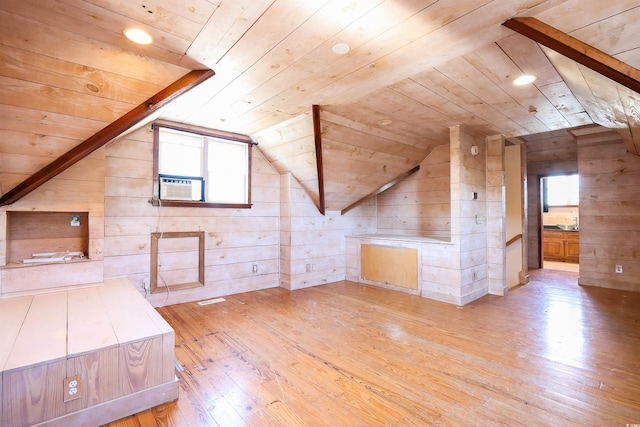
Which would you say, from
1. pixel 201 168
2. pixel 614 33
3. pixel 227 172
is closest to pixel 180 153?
pixel 201 168

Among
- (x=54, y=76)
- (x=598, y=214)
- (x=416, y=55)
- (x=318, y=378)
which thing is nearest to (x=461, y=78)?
(x=416, y=55)

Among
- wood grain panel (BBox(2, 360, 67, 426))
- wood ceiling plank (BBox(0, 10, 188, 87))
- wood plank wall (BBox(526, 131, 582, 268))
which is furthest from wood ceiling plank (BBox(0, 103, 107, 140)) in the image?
wood plank wall (BBox(526, 131, 582, 268))

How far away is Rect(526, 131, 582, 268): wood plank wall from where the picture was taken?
16.1ft

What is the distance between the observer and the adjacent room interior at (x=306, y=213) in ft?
5.15

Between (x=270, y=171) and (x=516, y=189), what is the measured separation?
373 cm

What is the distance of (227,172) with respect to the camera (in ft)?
13.1

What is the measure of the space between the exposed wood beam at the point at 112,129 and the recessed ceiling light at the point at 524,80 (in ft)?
7.54

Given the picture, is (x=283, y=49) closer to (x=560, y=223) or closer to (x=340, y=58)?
(x=340, y=58)

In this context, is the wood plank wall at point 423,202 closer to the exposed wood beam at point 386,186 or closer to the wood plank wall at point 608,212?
the exposed wood beam at point 386,186

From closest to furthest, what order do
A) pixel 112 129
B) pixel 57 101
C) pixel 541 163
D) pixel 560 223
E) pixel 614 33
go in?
pixel 614 33 < pixel 57 101 < pixel 112 129 < pixel 541 163 < pixel 560 223

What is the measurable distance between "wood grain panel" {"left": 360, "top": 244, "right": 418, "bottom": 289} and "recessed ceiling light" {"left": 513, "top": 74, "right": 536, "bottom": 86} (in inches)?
87.3

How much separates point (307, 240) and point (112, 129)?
9.17ft

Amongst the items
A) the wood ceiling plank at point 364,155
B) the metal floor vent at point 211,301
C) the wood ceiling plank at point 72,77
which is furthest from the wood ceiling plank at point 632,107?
the metal floor vent at point 211,301

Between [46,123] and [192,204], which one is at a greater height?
[46,123]
